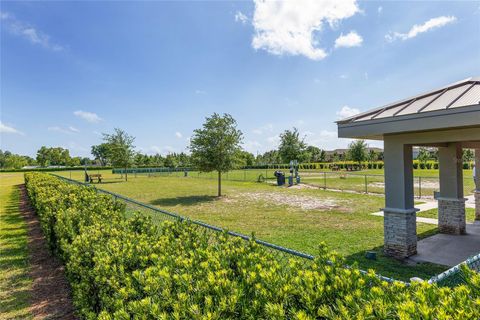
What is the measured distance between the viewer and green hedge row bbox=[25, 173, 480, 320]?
1.47m

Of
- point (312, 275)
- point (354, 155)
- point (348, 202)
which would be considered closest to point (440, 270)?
point (312, 275)

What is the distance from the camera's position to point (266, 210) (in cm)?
1204

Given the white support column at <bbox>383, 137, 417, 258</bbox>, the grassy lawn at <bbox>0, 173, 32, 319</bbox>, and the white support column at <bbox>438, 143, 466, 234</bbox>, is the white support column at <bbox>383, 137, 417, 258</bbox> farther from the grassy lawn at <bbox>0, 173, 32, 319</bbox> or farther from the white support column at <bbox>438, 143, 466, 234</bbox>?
the grassy lawn at <bbox>0, 173, 32, 319</bbox>

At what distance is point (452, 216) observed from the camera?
7.79 meters

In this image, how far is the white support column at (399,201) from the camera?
19.6ft

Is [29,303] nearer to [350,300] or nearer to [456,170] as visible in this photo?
[350,300]

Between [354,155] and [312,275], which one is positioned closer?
[312,275]

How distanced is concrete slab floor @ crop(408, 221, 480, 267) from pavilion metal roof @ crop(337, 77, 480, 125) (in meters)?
3.21

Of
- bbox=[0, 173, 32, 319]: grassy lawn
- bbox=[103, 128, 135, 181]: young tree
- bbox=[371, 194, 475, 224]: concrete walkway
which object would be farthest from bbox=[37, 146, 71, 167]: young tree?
bbox=[371, 194, 475, 224]: concrete walkway

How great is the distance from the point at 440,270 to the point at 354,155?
40024mm

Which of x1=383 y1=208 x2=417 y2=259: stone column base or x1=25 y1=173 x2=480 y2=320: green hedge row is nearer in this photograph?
x1=25 y1=173 x2=480 y2=320: green hedge row

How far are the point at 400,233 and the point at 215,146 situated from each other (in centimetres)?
1259

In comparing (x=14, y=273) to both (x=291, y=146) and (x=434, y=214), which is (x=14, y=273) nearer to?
(x=434, y=214)

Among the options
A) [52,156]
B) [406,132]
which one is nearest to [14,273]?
[406,132]
